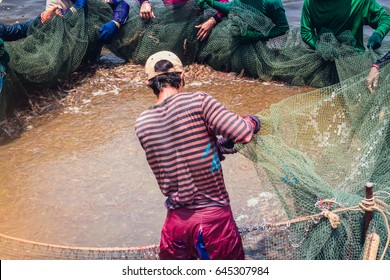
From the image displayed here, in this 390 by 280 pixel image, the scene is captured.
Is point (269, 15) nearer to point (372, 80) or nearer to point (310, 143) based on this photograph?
point (372, 80)

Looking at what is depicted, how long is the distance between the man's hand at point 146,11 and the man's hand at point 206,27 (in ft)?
2.20

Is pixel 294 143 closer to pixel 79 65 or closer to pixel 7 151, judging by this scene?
pixel 7 151

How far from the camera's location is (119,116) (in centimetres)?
611

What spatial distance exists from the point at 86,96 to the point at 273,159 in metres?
4.07

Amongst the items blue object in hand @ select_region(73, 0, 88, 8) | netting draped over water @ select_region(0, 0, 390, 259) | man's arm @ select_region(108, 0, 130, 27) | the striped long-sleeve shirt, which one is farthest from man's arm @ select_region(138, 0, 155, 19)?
the striped long-sleeve shirt

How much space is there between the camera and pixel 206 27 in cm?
692

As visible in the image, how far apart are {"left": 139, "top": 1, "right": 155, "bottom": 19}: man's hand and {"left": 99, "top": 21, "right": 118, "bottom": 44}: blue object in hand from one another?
1.33 feet

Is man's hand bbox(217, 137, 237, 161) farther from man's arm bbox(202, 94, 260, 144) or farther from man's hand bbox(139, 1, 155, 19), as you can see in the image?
man's hand bbox(139, 1, 155, 19)

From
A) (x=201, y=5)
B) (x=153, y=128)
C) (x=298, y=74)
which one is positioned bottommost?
(x=298, y=74)

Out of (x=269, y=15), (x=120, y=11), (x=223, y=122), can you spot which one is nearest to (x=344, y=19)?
(x=269, y=15)

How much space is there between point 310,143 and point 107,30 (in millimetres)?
4129

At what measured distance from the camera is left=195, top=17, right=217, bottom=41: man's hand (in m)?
6.91

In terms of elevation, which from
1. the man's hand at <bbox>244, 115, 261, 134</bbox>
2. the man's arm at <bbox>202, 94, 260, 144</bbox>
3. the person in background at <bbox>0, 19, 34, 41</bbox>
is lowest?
the person in background at <bbox>0, 19, 34, 41</bbox>

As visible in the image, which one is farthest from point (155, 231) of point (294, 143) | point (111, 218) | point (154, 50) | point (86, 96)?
point (154, 50)
